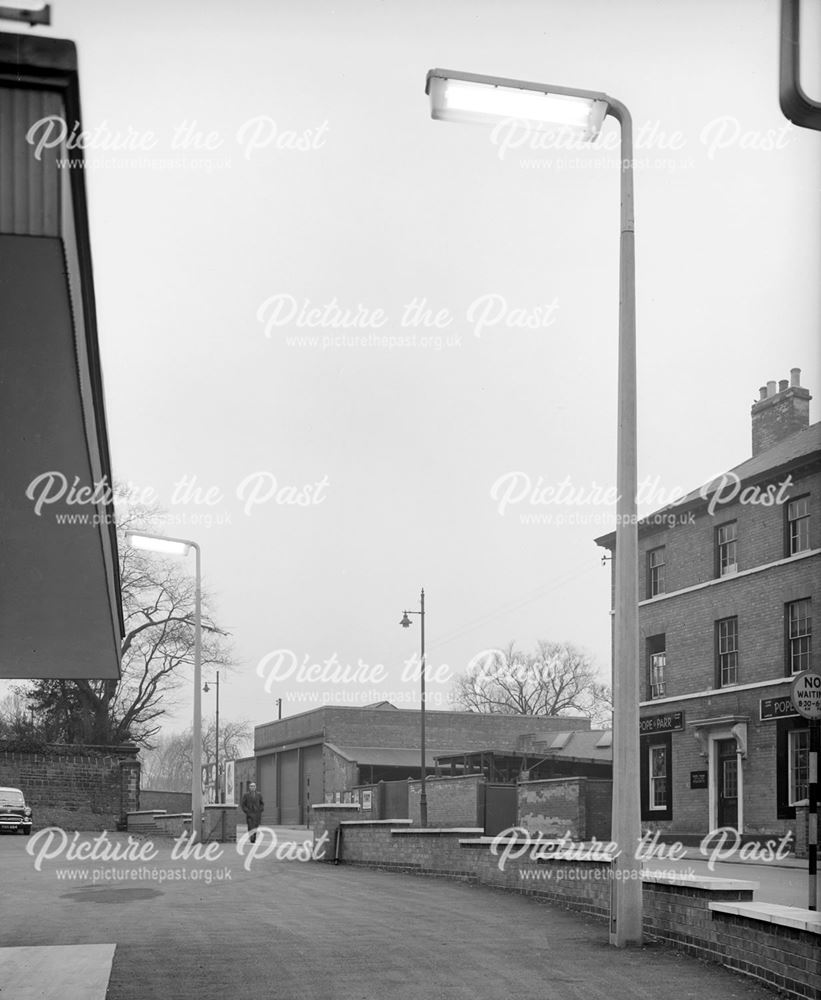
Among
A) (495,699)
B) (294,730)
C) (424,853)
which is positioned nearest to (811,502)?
(424,853)

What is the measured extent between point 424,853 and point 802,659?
49.5 feet

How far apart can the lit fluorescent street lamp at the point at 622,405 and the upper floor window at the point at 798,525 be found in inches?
875

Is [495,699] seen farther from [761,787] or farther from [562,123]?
[562,123]

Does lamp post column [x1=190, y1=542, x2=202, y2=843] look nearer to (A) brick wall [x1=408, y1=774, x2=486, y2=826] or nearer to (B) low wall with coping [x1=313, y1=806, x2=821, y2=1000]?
(B) low wall with coping [x1=313, y1=806, x2=821, y2=1000]

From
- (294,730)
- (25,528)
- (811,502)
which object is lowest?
(294,730)

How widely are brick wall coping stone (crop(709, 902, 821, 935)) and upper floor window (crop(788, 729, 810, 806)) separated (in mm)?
22226

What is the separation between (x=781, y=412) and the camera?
38156 millimetres

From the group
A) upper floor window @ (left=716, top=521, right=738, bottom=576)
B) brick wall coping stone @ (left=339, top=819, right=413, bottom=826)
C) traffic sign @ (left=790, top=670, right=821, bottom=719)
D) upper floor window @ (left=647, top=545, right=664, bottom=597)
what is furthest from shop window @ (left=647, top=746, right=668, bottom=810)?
traffic sign @ (left=790, top=670, right=821, bottom=719)

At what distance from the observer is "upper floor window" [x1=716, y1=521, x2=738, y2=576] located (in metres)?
35.3

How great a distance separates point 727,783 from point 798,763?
339 centimetres

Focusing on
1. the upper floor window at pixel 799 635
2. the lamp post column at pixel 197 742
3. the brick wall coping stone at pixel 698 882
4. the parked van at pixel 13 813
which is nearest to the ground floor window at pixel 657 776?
the upper floor window at pixel 799 635

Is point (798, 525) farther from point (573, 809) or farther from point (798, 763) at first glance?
point (573, 809)

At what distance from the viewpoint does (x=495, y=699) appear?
91250 mm

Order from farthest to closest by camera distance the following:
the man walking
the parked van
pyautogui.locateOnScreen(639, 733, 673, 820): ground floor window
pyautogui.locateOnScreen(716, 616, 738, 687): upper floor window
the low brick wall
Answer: the parked van → pyautogui.locateOnScreen(639, 733, 673, 820): ground floor window → pyautogui.locateOnScreen(716, 616, 738, 687): upper floor window → the low brick wall → the man walking
